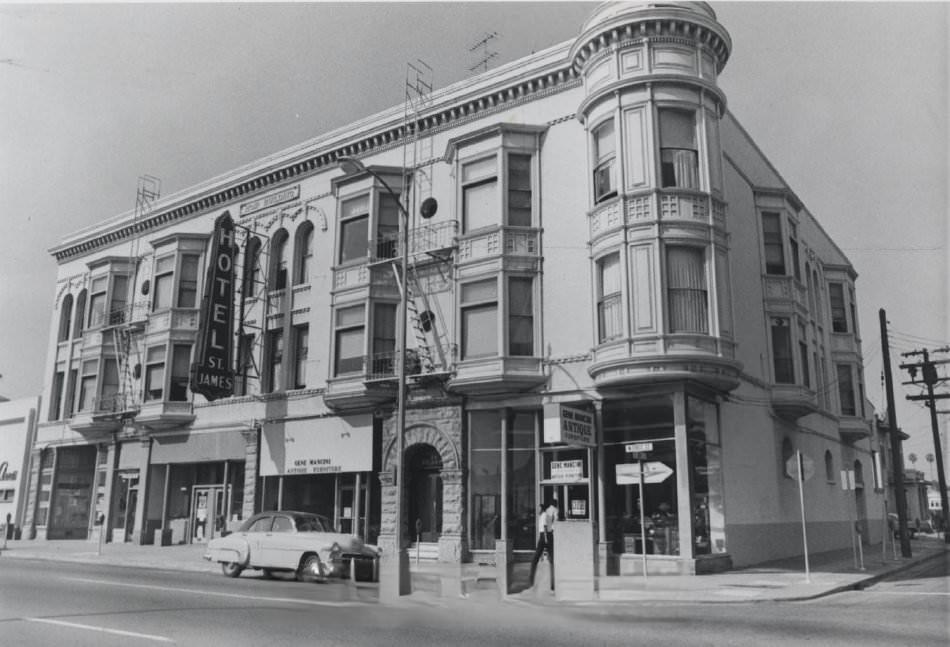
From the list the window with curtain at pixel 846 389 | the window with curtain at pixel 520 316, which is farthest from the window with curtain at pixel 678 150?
the window with curtain at pixel 846 389

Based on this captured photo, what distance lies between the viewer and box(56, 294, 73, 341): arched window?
40.8m

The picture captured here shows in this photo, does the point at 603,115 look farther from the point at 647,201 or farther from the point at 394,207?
the point at 394,207

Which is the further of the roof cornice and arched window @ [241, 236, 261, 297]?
arched window @ [241, 236, 261, 297]

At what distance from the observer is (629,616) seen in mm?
12039

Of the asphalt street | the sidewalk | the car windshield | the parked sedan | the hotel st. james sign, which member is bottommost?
the sidewalk

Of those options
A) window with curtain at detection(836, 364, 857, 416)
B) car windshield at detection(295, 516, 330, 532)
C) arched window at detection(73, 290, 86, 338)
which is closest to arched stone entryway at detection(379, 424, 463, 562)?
car windshield at detection(295, 516, 330, 532)

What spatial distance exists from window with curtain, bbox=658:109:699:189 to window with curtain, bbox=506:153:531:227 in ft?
15.0

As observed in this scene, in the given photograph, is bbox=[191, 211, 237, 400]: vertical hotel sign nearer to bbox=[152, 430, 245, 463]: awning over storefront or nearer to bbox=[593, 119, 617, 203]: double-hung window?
bbox=[152, 430, 245, 463]: awning over storefront

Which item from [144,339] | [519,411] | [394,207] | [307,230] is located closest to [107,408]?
[144,339]

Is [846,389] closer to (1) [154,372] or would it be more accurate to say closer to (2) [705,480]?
(2) [705,480]

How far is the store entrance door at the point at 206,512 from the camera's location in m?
30.7

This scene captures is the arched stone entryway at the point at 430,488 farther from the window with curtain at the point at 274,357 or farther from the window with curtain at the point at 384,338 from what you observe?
the window with curtain at the point at 274,357

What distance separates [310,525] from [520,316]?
29.1 feet

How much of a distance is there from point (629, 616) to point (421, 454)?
13995 mm
